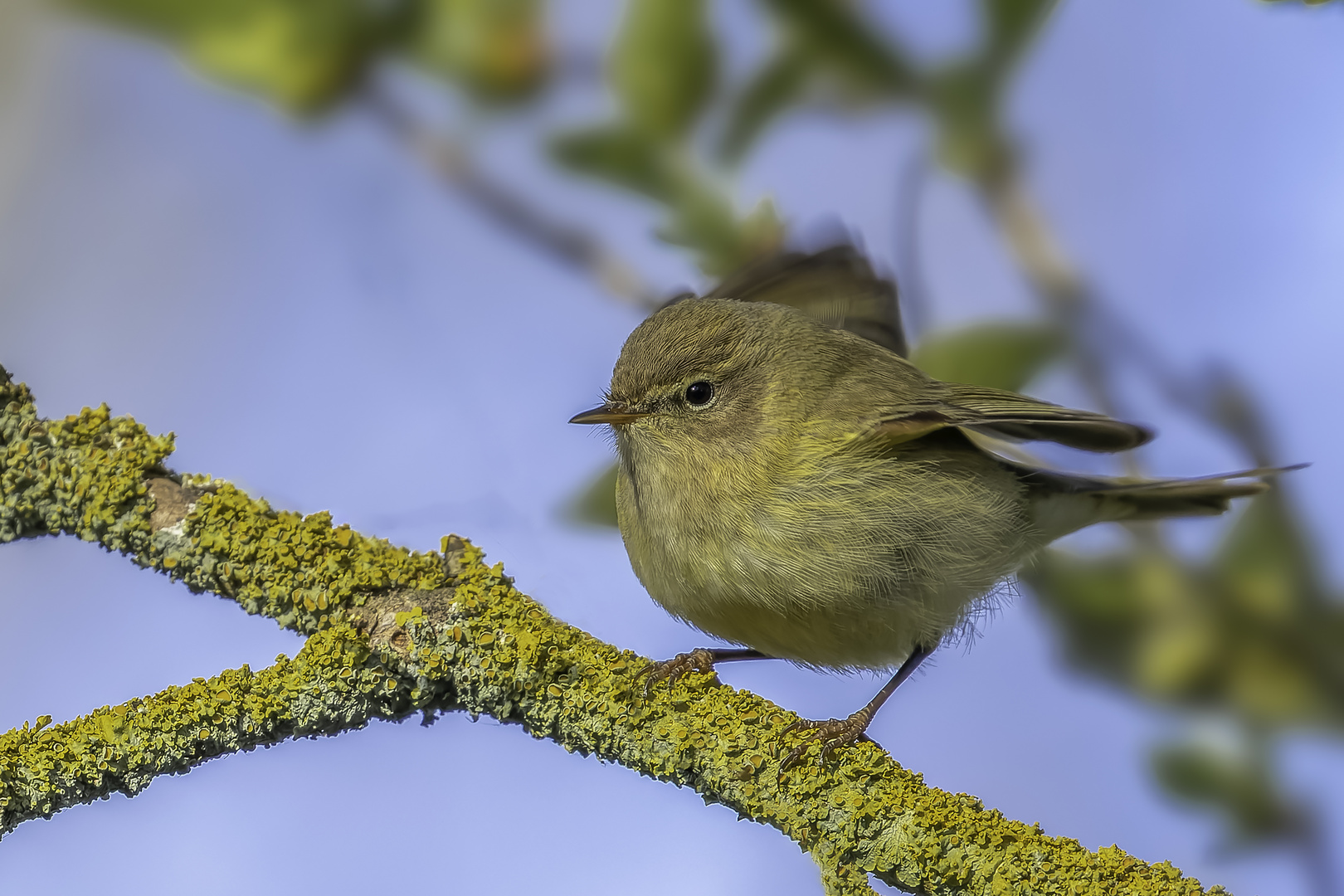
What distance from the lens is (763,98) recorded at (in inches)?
113

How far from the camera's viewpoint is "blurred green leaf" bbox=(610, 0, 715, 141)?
9.07 feet

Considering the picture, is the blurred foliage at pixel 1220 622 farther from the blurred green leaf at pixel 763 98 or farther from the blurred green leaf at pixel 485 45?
the blurred green leaf at pixel 485 45

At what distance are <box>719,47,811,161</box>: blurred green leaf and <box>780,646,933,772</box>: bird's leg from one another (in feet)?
4.58

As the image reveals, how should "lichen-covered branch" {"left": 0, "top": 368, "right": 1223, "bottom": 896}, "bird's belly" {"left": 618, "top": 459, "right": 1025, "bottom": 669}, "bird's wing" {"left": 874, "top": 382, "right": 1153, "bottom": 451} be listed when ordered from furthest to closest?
"bird's wing" {"left": 874, "top": 382, "right": 1153, "bottom": 451}, "bird's belly" {"left": 618, "top": 459, "right": 1025, "bottom": 669}, "lichen-covered branch" {"left": 0, "top": 368, "right": 1223, "bottom": 896}

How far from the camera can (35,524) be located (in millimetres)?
2113

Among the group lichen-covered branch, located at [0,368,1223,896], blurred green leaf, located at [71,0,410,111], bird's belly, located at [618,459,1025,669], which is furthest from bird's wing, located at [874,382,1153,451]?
blurred green leaf, located at [71,0,410,111]

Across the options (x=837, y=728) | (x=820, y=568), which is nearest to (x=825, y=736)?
(x=837, y=728)

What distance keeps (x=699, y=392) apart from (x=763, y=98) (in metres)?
0.86

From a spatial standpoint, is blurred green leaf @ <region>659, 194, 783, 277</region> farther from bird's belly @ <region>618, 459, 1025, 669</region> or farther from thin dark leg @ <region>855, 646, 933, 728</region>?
thin dark leg @ <region>855, 646, 933, 728</region>

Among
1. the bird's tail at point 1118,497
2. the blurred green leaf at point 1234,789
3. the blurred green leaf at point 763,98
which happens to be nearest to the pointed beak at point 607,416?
the blurred green leaf at point 763,98

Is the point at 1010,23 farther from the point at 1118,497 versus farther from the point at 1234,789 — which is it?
the point at 1234,789

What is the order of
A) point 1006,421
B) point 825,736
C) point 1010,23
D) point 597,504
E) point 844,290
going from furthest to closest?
point 844,290 < point 597,504 < point 1010,23 < point 1006,421 < point 825,736

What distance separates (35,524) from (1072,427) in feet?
7.26

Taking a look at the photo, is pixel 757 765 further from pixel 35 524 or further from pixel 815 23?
pixel 815 23
